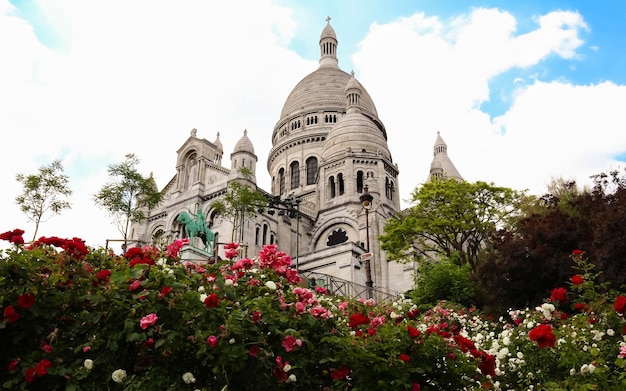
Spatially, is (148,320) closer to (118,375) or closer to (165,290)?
(165,290)

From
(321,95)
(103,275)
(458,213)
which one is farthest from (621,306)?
(321,95)

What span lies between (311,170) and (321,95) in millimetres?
10926

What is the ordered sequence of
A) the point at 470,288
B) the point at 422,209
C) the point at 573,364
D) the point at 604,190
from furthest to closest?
the point at 422,209, the point at 470,288, the point at 604,190, the point at 573,364

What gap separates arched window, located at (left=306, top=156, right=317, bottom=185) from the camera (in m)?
54.8

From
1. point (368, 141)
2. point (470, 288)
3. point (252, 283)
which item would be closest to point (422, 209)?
point (470, 288)

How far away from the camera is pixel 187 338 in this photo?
557cm

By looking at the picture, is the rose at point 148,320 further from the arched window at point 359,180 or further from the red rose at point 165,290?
Answer: the arched window at point 359,180

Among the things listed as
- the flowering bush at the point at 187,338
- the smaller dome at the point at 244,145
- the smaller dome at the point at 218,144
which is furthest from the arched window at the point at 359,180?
the flowering bush at the point at 187,338

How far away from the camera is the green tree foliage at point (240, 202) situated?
33375mm

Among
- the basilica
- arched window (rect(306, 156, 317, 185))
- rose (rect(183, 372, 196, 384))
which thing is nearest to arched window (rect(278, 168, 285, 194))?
the basilica

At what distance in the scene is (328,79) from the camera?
6444 centimetres

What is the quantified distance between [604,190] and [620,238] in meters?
5.43

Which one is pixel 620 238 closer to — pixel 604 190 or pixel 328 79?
pixel 604 190

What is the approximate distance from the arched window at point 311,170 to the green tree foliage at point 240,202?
1572 centimetres
